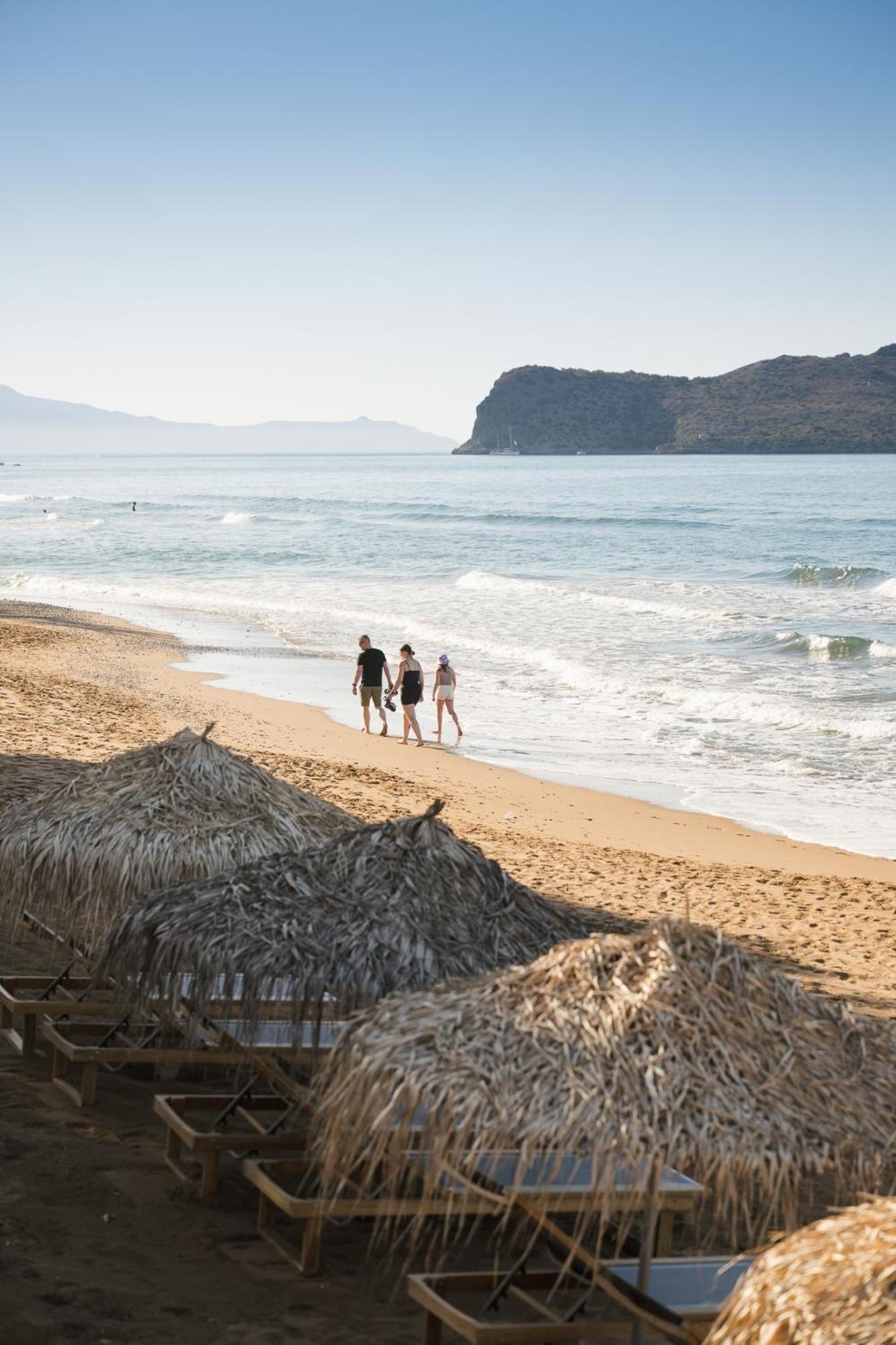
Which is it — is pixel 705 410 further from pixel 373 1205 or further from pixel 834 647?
pixel 373 1205

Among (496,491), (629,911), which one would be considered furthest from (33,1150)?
(496,491)

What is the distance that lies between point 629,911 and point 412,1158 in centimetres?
589

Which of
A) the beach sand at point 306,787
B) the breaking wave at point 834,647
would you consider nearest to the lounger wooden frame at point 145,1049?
the beach sand at point 306,787

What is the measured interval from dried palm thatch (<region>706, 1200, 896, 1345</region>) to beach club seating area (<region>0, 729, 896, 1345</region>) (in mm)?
15

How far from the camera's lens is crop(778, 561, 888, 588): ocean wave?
39.2 m

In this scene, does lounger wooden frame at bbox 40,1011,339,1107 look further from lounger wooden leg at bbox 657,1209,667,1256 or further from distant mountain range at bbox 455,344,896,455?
distant mountain range at bbox 455,344,896,455

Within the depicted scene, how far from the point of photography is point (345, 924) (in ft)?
17.5

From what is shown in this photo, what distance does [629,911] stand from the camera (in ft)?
33.8

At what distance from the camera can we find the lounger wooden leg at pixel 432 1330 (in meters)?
4.46

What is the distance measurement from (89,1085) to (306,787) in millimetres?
7229

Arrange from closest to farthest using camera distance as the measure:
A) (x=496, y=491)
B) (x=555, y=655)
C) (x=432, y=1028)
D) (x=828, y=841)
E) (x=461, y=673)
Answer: (x=432, y=1028) → (x=828, y=841) → (x=461, y=673) → (x=555, y=655) → (x=496, y=491)

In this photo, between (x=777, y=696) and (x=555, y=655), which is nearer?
(x=777, y=696)

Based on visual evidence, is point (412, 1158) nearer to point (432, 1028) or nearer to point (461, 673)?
point (432, 1028)

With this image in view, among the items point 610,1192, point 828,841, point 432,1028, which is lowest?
point 828,841
